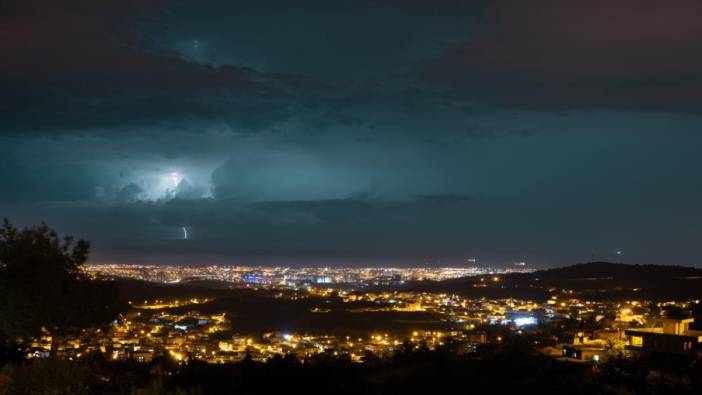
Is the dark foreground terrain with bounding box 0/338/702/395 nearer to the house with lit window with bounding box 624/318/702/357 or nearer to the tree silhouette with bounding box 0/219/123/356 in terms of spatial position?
the tree silhouette with bounding box 0/219/123/356

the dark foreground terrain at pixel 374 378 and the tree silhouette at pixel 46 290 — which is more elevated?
the tree silhouette at pixel 46 290

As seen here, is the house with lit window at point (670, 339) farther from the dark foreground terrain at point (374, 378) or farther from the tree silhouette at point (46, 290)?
the tree silhouette at point (46, 290)

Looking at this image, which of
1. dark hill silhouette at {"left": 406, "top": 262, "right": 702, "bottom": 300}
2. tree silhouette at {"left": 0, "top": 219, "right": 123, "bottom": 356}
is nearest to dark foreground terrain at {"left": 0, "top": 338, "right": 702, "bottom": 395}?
tree silhouette at {"left": 0, "top": 219, "right": 123, "bottom": 356}

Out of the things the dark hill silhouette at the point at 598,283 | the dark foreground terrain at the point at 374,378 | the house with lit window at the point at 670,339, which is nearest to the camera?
the dark foreground terrain at the point at 374,378

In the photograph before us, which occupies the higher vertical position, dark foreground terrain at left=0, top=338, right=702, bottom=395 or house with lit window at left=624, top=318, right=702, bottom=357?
house with lit window at left=624, top=318, right=702, bottom=357

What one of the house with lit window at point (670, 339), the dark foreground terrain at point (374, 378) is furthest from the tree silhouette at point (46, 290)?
the house with lit window at point (670, 339)
